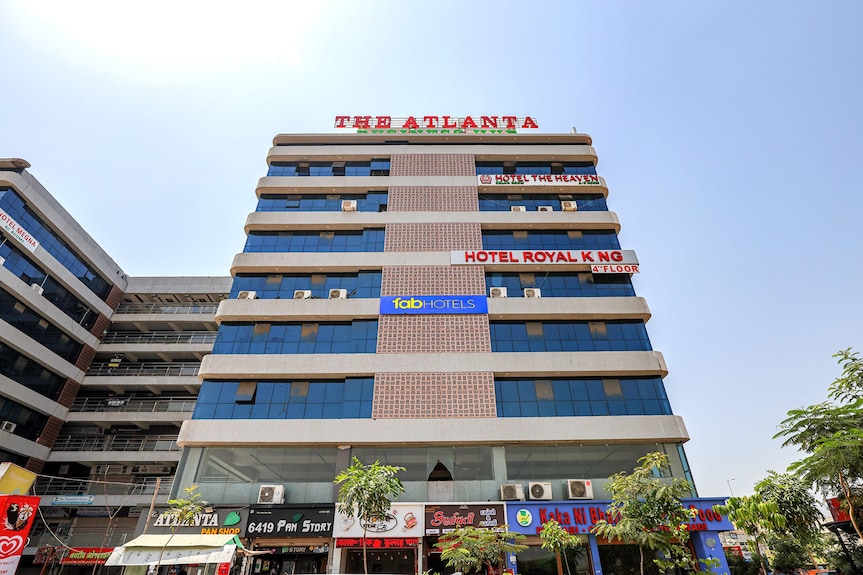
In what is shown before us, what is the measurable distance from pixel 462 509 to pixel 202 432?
13307mm

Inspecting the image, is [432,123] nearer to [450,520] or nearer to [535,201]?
[535,201]

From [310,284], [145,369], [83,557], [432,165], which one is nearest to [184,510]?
[310,284]

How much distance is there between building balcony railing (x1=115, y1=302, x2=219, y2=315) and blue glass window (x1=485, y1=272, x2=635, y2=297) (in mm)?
27968

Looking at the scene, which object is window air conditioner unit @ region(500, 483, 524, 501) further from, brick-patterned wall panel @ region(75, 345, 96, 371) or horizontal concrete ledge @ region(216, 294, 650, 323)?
brick-patterned wall panel @ region(75, 345, 96, 371)

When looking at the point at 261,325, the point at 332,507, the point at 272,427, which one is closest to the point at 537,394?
the point at 332,507

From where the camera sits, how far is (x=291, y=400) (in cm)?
2347

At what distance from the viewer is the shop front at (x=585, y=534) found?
65.1 feet

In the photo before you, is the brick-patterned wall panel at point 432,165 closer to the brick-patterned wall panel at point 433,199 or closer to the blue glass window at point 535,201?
the brick-patterned wall panel at point 433,199

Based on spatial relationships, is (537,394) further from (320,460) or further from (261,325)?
(261,325)

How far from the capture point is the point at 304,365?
24.1 m

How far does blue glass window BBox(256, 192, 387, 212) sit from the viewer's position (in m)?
30.2

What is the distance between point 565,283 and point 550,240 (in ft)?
10.8

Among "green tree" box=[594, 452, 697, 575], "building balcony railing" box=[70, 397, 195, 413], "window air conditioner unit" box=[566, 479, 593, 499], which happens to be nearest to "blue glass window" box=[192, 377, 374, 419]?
"window air conditioner unit" box=[566, 479, 593, 499]

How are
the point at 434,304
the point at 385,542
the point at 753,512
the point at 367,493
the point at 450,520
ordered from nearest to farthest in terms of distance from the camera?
the point at 753,512 → the point at 367,493 → the point at 385,542 → the point at 450,520 → the point at 434,304
